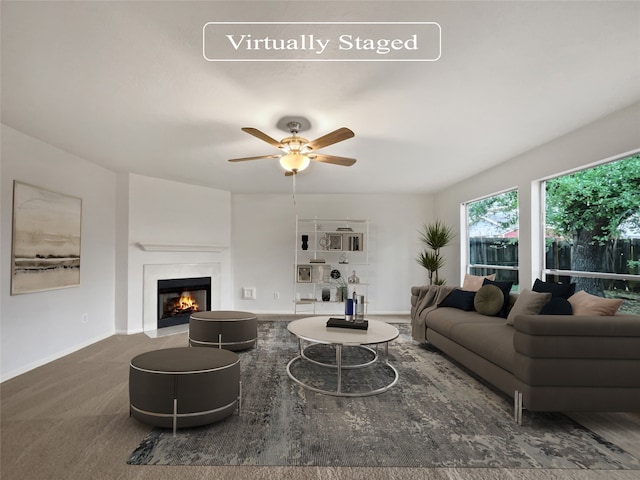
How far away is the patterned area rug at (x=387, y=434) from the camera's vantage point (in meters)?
2.03

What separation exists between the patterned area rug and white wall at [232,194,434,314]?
3625 mm

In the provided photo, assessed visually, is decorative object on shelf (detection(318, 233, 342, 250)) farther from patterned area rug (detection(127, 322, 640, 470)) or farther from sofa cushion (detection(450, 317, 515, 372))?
patterned area rug (detection(127, 322, 640, 470))

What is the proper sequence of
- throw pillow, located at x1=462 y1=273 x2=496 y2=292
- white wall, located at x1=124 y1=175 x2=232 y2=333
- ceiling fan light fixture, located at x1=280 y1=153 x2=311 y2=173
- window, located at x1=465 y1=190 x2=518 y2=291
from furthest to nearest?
1. white wall, located at x1=124 y1=175 x2=232 y2=333
2. window, located at x1=465 y1=190 x2=518 y2=291
3. throw pillow, located at x1=462 y1=273 x2=496 y2=292
4. ceiling fan light fixture, located at x1=280 y1=153 x2=311 y2=173

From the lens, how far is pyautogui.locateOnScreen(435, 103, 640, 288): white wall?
3.02 meters

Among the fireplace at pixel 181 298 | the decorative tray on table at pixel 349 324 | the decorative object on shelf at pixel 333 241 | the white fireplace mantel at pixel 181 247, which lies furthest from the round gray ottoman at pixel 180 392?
the decorative object on shelf at pixel 333 241

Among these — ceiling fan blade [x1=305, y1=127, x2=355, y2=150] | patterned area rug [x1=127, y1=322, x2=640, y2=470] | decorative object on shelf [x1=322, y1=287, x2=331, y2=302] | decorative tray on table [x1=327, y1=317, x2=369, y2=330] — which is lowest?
patterned area rug [x1=127, y1=322, x2=640, y2=470]

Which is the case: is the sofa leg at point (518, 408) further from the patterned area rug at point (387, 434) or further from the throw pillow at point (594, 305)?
the throw pillow at point (594, 305)

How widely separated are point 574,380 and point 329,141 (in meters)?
2.44

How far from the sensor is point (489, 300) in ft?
13.1

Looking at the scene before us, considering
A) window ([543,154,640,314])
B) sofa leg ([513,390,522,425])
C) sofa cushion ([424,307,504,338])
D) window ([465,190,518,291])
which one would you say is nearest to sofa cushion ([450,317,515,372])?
sofa cushion ([424,307,504,338])

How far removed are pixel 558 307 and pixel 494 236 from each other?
2.27 metres

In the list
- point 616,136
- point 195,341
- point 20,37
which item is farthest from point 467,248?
point 20,37

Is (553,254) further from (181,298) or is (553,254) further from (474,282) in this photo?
(181,298)

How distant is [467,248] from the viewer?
5938 mm
